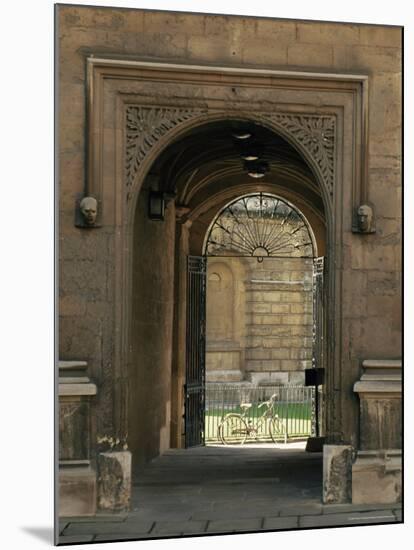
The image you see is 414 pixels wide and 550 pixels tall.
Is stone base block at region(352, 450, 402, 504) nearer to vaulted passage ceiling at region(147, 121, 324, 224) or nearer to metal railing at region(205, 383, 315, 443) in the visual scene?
vaulted passage ceiling at region(147, 121, 324, 224)

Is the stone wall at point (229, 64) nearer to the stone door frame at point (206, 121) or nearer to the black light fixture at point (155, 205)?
the stone door frame at point (206, 121)

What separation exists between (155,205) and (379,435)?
11.5 feet

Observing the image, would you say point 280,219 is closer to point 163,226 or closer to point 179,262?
point 179,262

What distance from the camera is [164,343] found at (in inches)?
476

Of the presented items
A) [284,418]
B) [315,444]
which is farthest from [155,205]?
[284,418]

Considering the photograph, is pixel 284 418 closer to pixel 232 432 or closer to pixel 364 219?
pixel 232 432

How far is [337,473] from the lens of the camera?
850cm

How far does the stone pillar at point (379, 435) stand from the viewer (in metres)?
8.44

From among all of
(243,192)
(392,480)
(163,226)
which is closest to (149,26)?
(163,226)

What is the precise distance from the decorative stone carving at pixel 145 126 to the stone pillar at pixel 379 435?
9.06 ft

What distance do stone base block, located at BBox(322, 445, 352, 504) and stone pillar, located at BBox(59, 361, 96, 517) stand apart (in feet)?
7.05

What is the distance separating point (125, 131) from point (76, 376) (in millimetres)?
2211

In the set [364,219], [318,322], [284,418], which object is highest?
[364,219]

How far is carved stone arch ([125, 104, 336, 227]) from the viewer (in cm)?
829
